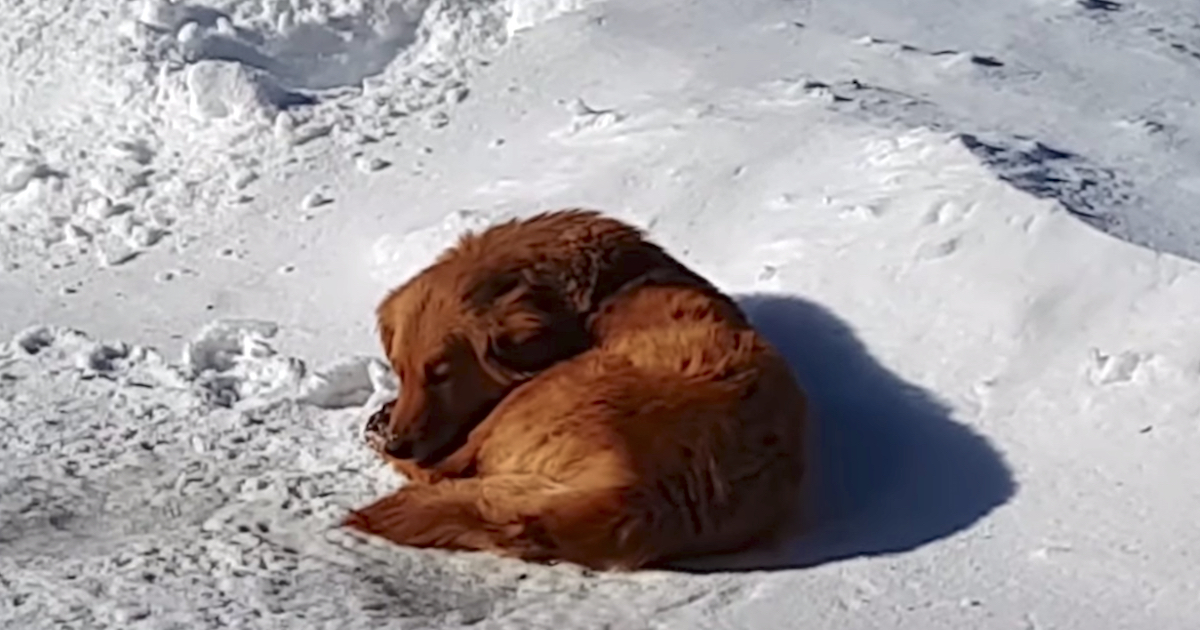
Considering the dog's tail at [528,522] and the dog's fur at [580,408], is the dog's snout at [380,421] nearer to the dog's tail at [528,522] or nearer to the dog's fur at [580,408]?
the dog's fur at [580,408]

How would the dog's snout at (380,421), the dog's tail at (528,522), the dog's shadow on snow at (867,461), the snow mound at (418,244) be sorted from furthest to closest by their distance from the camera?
the snow mound at (418,244), the dog's snout at (380,421), the dog's shadow on snow at (867,461), the dog's tail at (528,522)

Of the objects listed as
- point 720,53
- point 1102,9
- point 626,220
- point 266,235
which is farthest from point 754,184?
point 1102,9

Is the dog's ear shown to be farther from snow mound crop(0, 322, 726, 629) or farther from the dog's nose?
snow mound crop(0, 322, 726, 629)

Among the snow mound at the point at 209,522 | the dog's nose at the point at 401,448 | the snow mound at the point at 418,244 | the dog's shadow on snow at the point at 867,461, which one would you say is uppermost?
the dog's nose at the point at 401,448

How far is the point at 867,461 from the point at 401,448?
0.95 m

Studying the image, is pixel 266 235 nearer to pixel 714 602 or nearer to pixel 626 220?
pixel 626 220

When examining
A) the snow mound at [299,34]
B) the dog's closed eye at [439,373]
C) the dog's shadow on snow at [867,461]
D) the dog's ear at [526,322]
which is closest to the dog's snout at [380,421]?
the dog's closed eye at [439,373]

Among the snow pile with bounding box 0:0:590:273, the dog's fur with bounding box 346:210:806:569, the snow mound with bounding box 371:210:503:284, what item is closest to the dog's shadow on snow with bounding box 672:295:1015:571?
the dog's fur with bounding box 346:210:806:569

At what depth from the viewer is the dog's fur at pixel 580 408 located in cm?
403

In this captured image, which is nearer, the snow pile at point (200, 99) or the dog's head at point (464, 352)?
the dog's head at point (464, 352)

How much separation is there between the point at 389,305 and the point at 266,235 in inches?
50.8

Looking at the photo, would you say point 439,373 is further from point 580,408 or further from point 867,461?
point 867,461

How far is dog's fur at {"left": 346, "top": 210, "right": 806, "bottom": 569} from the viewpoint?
4027 mm

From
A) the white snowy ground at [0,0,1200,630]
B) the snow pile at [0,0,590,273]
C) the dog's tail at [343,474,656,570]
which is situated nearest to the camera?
the dog's tail at [343,474,656,570]
